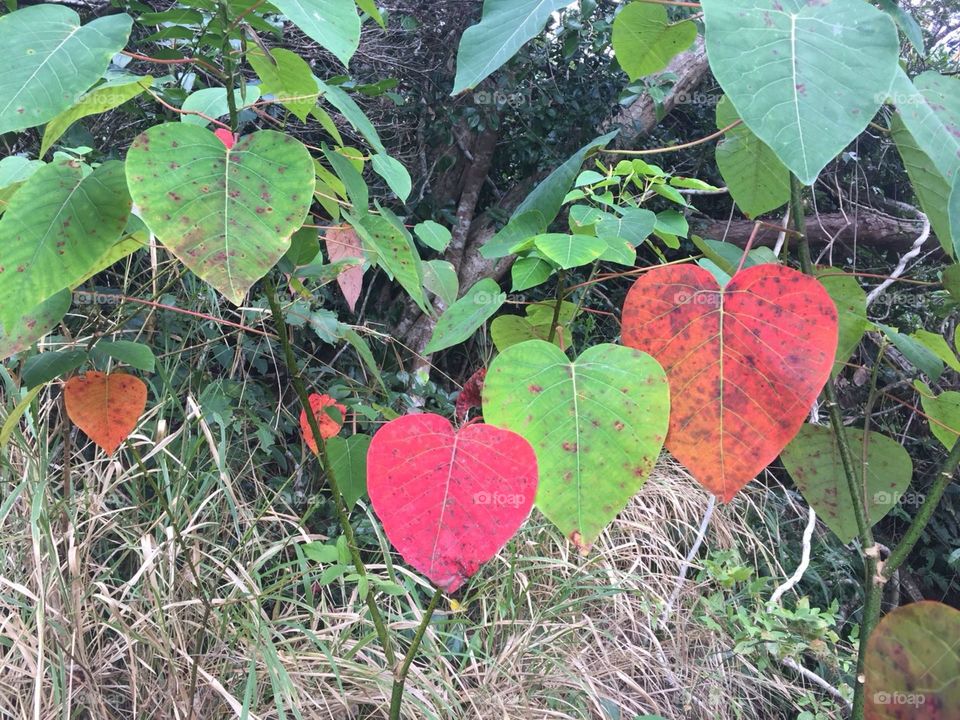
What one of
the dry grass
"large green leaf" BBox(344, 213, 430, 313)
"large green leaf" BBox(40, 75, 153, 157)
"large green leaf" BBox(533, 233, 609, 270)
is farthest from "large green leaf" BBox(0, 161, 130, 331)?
the dry grass

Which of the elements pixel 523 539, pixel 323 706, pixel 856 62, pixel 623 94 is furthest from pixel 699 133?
pixel 856 62

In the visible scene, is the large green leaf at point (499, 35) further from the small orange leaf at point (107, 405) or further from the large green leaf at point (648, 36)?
the small orange leaf at point (107, 405)

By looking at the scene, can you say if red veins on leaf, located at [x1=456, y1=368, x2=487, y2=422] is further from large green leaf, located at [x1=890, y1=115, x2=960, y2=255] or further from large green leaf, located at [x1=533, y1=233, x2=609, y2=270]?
large green leaf, located at [x1=890, y1=115, x2=960, y2=255]

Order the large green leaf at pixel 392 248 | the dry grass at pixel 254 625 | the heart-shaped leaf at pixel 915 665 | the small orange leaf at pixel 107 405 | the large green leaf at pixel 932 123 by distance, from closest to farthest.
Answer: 1. the heart-shaped leaf at pixel 915 665
2. the large green leaf at pixel 932 123
3. the large green leaf at pixel 392 248
4. the small orange leaf at pixel 107 405
5. the dry grass at pixel 254 625

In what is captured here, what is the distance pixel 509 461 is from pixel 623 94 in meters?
2.56

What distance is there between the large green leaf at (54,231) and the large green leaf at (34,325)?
0.33 feet

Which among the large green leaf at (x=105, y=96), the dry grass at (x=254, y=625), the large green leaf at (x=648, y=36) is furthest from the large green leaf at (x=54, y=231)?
the dry grass at (x=254, y=625)

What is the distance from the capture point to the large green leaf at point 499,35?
0.39 metres

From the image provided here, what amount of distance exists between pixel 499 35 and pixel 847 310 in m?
0.33

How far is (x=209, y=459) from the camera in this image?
1924 mm

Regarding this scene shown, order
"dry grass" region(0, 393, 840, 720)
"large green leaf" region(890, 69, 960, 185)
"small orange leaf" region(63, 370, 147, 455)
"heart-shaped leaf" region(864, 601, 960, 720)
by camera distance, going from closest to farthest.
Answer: "heart-shaped leaf" region(864, 601, 960, 720), "large green leaf" region(890, 69, 960, 185), "small orange leaf" region(63, 370, 147, 455), "dry grass" region(0, 393, 840, 720)

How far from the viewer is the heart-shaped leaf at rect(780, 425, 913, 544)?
0.53 m

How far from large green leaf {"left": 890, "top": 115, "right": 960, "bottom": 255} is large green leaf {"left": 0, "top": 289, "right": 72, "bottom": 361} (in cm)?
61

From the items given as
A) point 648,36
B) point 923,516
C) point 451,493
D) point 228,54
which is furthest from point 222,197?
point 923,516
